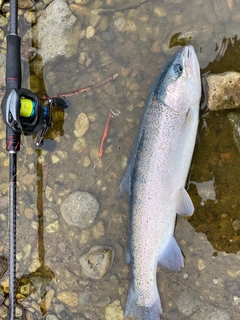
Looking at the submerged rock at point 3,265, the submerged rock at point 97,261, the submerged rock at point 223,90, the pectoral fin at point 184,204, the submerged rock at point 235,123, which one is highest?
the submerged rock at point 223,90

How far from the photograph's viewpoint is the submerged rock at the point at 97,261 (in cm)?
315

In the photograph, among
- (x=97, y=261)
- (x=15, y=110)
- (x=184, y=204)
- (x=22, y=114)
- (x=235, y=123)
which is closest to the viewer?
(x=15, y=110)

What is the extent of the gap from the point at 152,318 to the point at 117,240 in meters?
0.73

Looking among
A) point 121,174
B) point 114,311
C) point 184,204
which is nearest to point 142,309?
point 114,311

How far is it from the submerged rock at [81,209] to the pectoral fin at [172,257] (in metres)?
0.75

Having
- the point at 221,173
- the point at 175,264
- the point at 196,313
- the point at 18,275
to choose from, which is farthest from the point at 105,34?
the point at 196,313

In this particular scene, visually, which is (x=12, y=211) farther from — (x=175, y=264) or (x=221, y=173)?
(x=221, y=173)

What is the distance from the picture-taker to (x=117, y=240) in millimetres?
3230

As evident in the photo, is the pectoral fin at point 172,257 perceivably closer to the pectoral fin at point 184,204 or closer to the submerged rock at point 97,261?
the pectoral fin at point 184,204

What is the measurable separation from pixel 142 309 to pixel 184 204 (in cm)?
100

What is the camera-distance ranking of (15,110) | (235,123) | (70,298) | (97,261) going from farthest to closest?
(70,298) → (97,261) → (235,123) → (15,110)

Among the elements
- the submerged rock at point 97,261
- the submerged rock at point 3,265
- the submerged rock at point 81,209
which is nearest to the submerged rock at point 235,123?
the submerged rock at point 81,209

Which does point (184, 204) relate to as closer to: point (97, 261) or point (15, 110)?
point (97, 261)

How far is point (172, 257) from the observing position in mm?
2873
